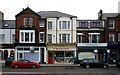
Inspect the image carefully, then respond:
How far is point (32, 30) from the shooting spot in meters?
60.9

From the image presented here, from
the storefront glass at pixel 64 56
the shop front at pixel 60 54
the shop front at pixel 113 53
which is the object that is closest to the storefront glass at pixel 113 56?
the shop front at pixel 113 53

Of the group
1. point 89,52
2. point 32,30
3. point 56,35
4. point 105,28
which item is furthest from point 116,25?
point 32,30

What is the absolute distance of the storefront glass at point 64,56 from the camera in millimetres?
61094

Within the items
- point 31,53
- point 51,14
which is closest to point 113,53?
point 51,14

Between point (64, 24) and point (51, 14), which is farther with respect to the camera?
point (51, 14)

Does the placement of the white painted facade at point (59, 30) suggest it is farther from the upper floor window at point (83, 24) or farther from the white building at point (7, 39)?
the white building at point (7, 39)

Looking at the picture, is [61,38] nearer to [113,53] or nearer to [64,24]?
[64,24]

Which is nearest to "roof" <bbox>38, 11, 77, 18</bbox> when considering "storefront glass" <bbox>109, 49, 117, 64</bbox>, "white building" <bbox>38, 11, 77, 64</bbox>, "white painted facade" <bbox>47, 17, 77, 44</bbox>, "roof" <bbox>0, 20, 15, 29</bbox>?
"white building" <bbox>38, 11, 77, 64</bbox>

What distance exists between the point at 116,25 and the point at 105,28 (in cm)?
206

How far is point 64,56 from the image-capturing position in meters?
61.4

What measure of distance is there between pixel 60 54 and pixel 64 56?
2.68 feet

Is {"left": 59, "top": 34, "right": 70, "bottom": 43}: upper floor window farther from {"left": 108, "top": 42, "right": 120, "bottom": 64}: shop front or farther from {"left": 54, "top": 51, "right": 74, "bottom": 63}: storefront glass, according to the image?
{"left": 108, "top": 42, "right": 120, "bottom": 64}: shop front

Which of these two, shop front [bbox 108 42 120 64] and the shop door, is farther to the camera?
shop front [bbox 108 42 120 64]

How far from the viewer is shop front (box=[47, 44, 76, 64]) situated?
6097 cm
